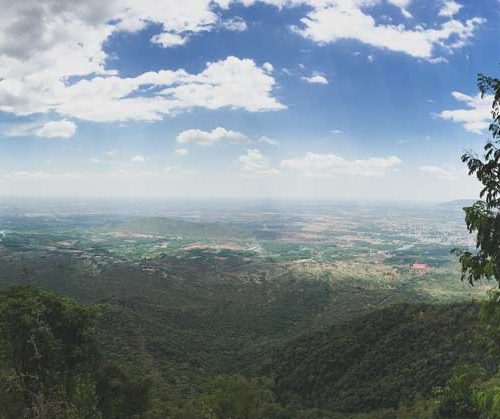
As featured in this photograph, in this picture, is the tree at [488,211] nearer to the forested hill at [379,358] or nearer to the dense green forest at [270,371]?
the dense green forest at [270,371]

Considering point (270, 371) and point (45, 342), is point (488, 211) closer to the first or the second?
point (45, 342)

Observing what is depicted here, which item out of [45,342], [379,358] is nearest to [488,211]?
[45,342]

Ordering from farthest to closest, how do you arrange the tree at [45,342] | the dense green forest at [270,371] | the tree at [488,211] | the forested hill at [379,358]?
the forested hill at [379,358], the tree at [45,342], the dense green forest at [270,371], the tree at [488,211]

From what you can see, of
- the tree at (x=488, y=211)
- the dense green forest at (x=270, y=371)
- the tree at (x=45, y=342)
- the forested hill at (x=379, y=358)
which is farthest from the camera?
the forested hill at (x=379, y=358)

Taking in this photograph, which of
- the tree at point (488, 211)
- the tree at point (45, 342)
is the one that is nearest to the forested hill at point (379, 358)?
the tree at point (45, 342)

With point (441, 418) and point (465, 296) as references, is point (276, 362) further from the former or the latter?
point (465, 296)

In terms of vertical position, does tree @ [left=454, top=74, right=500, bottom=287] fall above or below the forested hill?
above

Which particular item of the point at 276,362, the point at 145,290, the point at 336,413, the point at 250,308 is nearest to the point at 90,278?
the point at 145,290

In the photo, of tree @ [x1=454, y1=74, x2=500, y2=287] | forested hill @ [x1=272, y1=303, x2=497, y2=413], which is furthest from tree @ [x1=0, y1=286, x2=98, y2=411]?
forested hill @ [x1=272, y1=303, x2=497, y2=413]

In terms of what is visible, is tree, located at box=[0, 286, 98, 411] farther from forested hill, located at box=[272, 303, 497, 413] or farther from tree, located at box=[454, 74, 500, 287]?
forested hill, located at box=[272, 303, 497, 413]

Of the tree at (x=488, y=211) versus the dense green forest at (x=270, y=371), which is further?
the dense green forest at (x=270, y=371)

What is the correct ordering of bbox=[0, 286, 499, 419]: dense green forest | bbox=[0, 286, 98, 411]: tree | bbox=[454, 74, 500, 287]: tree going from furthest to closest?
bbox=[0, 286, 98, 411]: tree < bbox=[0, 286, 499, 419]: dense green forest < bbox=[454, 74, 500, 287]: tree

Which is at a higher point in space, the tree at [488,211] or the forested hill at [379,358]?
the tree at [488,211]
